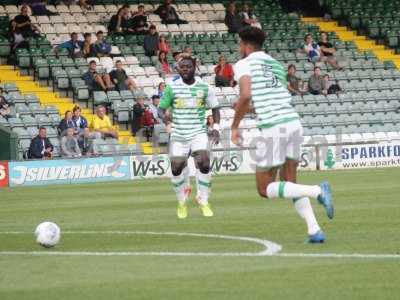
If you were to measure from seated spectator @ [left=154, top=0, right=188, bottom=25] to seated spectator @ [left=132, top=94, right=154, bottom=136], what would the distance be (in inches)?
265

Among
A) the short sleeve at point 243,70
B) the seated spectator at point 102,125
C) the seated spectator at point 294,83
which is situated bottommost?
the seated spectator at point 102,125

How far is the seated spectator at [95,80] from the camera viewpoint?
107ft

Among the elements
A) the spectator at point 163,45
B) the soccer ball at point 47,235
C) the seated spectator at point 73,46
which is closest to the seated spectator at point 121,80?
the seated spectator at point 73,46

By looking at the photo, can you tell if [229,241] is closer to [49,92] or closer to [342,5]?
[49,92]

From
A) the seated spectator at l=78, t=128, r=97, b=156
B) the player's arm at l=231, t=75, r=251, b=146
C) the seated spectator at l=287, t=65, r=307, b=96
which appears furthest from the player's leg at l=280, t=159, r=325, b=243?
the seated spectator at l=287, t=65, r=307, b=96

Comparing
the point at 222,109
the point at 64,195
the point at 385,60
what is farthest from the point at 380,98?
the point at 64,195

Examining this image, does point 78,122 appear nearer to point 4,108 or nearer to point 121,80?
point 4,108

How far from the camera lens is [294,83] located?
3512 centimetres

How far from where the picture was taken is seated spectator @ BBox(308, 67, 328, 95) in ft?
117

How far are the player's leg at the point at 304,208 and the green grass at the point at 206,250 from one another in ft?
0.45

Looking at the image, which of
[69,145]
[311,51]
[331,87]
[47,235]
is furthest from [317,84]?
[47,235]

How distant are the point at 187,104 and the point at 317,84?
2043 centimetres

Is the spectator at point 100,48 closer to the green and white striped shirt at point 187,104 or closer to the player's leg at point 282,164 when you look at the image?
the green and white striped shirt at point 187,104

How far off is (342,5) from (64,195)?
2098cm
